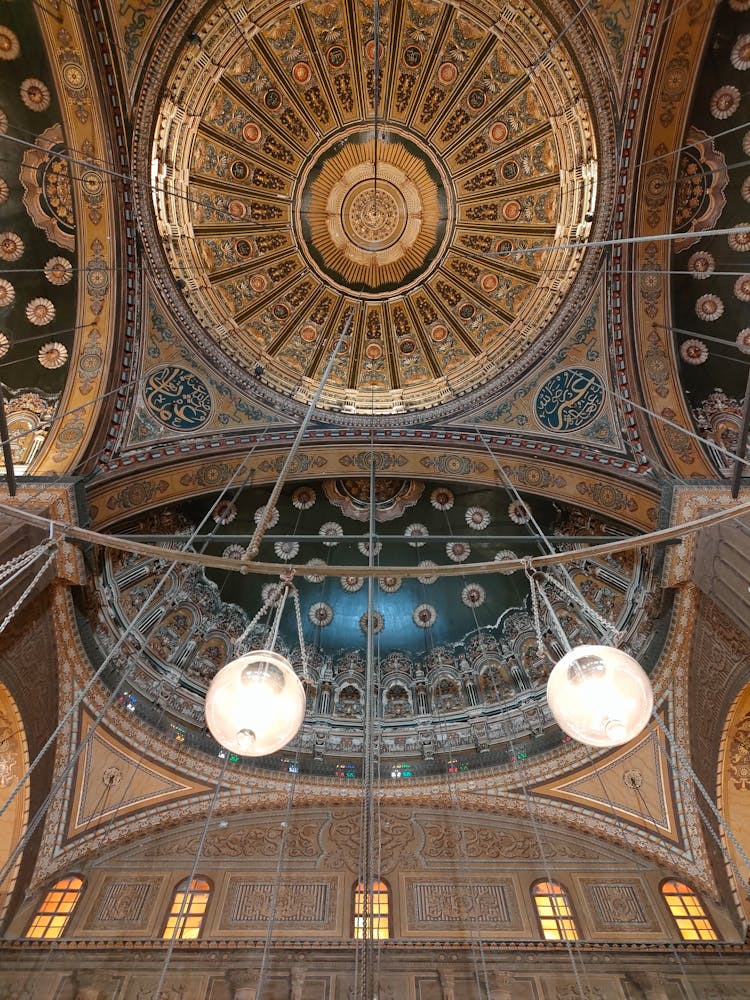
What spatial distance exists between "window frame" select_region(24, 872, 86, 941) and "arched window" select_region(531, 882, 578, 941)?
540 cm

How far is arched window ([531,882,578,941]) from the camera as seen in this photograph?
6.70 meters

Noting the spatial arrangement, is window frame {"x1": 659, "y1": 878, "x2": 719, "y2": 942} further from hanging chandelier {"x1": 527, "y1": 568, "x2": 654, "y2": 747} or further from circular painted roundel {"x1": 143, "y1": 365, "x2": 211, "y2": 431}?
circular painted roundel {"x1": 143, "y1": 365, "x2": 211, "y2": 431}

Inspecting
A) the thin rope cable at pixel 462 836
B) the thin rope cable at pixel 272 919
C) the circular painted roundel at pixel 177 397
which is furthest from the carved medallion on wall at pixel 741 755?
the circular painted roundel at pixel 177 397

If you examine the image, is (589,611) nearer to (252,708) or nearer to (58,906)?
(252,708)

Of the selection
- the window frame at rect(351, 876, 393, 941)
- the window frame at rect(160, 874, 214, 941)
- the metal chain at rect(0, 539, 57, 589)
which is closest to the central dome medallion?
the metal chain at rect(0, 539, 57, 589)

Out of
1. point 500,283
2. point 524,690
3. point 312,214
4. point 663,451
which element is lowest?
point 524,690

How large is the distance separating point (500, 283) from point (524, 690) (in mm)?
6735

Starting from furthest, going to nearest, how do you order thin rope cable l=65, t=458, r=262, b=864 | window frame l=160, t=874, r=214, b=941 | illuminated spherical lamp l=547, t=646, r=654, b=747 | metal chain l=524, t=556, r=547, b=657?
thin rope cable l=65, t=458, r=262, b=864
window frame l=160, t=874, r=214, b=941
metal chain l=524, t=556, r=547, b=657
illuminated spherical lamp l=547, t=646, r=654, b=747

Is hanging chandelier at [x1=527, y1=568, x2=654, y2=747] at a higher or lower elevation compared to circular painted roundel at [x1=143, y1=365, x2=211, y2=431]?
lower

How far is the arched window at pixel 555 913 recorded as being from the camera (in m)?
6.70

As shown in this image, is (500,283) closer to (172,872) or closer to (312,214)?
(312,214)

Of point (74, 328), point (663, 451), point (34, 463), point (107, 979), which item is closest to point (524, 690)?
point (663, 451)

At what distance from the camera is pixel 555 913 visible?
271 inches

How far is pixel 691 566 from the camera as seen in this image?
6.73m
